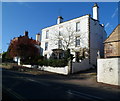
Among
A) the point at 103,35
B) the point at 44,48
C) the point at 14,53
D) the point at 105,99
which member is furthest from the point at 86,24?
the point at 105,99

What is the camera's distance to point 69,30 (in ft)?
89.4

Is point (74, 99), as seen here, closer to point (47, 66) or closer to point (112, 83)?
point (112, 83)

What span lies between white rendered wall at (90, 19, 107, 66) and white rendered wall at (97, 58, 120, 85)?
10530mm

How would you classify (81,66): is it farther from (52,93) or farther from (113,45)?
(52,93)

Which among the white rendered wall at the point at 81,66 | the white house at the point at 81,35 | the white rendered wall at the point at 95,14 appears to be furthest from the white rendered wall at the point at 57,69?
the white rendered wall at the point at 95,14

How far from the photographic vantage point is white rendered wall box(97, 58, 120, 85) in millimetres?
12015

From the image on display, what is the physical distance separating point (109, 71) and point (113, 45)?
8789 mm

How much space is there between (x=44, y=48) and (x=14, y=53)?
27.2 feet

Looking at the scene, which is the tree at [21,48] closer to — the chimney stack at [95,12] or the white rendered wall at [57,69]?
the white rendered wall at [57,69]

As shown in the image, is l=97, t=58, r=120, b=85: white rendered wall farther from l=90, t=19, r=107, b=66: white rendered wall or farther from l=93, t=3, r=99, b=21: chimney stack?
l=93, t=3, r=99, b=21: chimney stack

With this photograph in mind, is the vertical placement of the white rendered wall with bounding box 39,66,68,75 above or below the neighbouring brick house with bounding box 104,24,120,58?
below

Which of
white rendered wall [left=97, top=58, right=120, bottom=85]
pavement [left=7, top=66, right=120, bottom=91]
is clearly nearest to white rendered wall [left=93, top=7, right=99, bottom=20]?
pavement [left=7, top=66, right=120, bottom=91]

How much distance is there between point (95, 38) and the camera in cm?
2588

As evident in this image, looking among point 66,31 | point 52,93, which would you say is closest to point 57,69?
point 66,31
